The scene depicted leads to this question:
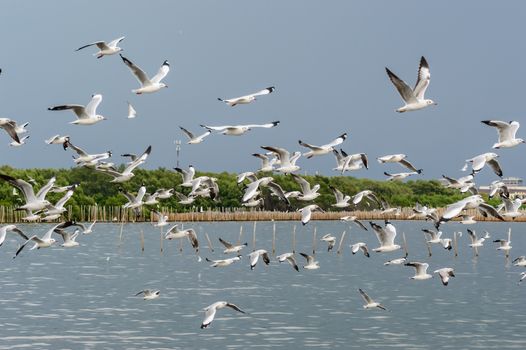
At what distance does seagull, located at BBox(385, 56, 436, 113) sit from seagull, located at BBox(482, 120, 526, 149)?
2.21 metres

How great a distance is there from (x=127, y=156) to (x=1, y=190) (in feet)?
201

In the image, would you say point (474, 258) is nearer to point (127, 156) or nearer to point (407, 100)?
point (127, 156)

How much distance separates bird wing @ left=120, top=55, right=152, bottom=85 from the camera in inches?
898

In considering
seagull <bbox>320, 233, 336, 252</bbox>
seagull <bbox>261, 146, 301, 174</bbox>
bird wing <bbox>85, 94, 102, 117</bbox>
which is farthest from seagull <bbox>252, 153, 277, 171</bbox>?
seagull <bbox>320, 233, 336, 252</bbox>

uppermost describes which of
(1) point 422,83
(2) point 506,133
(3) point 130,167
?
(1) point 422,83

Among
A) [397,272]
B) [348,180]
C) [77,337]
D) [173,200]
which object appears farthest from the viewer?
[348,180]

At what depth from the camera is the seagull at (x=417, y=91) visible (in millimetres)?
20859

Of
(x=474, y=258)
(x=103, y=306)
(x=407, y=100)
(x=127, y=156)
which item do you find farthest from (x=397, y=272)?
(x=407, y=100)

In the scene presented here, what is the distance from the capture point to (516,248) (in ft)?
229

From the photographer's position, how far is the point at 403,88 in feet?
68.4

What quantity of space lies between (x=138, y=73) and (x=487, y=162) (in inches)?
345

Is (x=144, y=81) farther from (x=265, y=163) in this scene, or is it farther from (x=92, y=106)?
(x=265, y=163)

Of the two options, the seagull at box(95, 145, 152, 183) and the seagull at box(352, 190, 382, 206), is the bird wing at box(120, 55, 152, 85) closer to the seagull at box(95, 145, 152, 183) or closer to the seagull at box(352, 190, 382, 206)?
the seagull at box(95, 145, 152, 183)

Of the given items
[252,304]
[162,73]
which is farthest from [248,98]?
[252,304]
